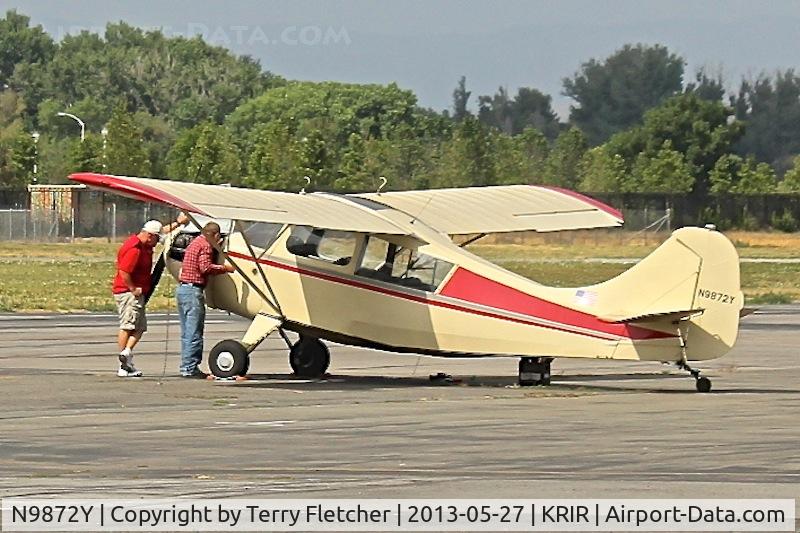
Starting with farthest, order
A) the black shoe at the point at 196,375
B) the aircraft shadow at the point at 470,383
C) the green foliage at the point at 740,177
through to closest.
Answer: the green foliage at the point at 740,177 < the black shoe at the point at 196,375 < the aircraft shadow at the point at 470,383

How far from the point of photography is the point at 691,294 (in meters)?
17.9

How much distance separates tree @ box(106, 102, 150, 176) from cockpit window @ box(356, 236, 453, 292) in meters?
67.6

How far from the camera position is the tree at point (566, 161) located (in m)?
91.9

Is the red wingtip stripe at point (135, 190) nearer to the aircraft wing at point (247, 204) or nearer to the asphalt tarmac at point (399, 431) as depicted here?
the aircraft wing at point (247, 204)

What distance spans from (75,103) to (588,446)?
144376mm

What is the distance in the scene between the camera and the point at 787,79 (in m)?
125

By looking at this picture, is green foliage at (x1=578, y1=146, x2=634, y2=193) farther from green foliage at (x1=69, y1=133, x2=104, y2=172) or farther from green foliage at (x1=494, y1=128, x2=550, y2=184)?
green foliage at (x1=69, y1=133, x2=104, y2=172)

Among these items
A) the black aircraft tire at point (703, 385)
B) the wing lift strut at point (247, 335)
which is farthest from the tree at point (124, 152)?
the black aircraft tire at point (703, 385)

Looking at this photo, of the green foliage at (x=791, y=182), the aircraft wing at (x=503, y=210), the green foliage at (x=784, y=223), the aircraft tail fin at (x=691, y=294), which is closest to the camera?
the aircraft tail fin at (x=691, y=294)

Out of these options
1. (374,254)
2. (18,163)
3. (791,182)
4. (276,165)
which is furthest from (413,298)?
(791,182)

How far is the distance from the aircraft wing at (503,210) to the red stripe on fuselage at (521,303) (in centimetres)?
218

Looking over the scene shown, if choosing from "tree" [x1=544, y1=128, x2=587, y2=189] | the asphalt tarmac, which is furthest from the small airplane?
"tree" [x1=544, y1=128, x2=587, y2=189]

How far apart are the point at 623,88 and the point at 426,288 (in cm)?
11633

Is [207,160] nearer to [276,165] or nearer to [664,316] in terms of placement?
[276,165]
